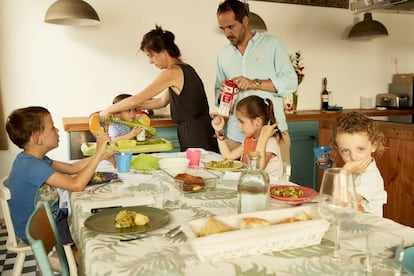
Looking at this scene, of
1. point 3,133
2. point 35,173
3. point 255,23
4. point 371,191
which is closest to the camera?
point 371,191

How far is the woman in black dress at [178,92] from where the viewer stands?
8.44 ft

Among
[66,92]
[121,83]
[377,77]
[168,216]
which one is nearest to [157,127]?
[121,83]

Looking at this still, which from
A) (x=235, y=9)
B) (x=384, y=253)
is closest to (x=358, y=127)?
(x=384, y=253)

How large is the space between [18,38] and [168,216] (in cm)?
283

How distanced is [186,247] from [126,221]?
215 millimetres

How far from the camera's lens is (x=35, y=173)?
1580mm

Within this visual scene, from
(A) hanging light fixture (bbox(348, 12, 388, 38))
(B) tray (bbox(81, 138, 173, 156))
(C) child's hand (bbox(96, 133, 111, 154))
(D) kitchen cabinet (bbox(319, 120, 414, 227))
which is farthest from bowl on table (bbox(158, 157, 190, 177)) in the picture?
(A) hanging light fixture (bbox(348, 12, 388, 38))

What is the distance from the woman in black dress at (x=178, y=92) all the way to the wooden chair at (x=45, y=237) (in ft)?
3.96

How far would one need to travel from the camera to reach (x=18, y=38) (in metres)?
3.35

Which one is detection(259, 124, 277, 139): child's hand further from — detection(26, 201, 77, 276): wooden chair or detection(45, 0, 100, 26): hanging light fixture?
detection(45, 0, 100, 26): hanging light fixture

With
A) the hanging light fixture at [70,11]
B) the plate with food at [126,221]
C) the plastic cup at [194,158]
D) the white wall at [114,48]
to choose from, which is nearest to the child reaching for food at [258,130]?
the plastic cup at [194,158]

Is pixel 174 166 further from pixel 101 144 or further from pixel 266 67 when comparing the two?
pixel 266 67

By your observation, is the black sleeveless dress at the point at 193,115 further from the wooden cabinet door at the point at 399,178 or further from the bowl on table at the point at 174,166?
the wooden cabinet door at the point at 399,178

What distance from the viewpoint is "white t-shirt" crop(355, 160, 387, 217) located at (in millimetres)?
1469
